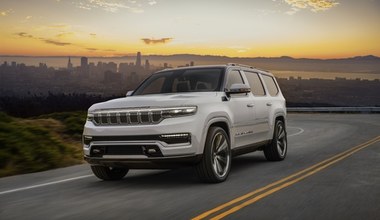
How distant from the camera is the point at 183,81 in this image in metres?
10.1

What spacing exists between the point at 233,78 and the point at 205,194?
10.3 feet

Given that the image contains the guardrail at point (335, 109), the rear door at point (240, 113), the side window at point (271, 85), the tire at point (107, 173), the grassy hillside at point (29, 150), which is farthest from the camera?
the guardrail at point (335, 109)

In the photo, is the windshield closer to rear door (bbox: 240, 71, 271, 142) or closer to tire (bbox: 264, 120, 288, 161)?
rear door (bbox: 240, 71, 271, 142)

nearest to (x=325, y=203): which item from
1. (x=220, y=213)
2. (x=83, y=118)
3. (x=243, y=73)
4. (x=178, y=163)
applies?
(x=220, y=213)

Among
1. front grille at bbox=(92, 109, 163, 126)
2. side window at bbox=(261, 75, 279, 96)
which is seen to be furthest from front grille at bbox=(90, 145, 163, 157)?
side window at bbox=(261, 75, 279, 96)

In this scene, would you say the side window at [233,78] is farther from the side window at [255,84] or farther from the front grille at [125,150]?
the front grille at [125,150]

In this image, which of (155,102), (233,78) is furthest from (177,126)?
(233,78)

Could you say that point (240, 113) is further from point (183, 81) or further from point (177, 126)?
point (177, 126)

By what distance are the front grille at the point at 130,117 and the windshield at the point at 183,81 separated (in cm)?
170

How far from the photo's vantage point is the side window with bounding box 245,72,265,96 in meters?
11.1

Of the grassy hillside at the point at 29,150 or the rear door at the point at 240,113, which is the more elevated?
the rear door at the point at 240,113

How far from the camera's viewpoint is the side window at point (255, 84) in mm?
11141

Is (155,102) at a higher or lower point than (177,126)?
higher

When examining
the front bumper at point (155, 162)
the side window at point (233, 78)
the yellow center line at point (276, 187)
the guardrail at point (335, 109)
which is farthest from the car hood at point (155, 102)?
the guardrail at point (335, 109)
